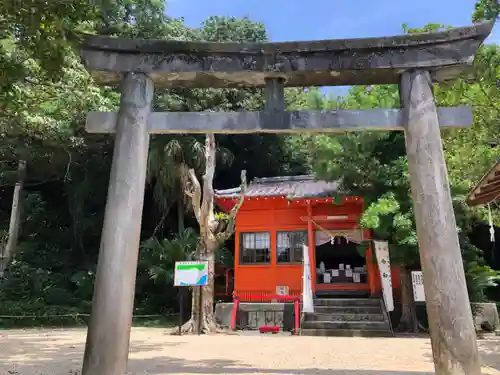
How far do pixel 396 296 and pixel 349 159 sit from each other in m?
4.96

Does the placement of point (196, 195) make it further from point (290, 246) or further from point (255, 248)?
point (290, 246)

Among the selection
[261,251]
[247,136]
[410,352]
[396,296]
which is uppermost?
[247,136]

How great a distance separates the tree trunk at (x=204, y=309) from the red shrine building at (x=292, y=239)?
7.80 ft

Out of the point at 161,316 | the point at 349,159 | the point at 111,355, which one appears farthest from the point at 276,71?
the point at 161,316

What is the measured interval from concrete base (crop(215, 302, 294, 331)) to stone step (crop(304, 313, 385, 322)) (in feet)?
3.35

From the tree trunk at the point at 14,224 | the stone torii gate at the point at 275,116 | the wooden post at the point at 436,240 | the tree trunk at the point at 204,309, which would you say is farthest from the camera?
the tree trunk at the point at 14,224

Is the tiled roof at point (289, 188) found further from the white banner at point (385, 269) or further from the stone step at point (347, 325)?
the stone step at point (347, 325)

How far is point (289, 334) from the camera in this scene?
1293 cm

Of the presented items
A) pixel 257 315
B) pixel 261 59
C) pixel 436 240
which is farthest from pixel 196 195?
pixel 436 240

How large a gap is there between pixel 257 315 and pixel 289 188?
4718 mm

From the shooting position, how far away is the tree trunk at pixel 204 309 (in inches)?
505

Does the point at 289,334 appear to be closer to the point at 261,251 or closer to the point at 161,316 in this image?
the point at 261,251

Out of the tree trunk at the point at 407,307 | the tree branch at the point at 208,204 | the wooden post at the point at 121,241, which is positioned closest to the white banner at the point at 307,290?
the tree trunk at the point at 407,307

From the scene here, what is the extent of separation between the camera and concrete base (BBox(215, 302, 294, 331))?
46.8ft
